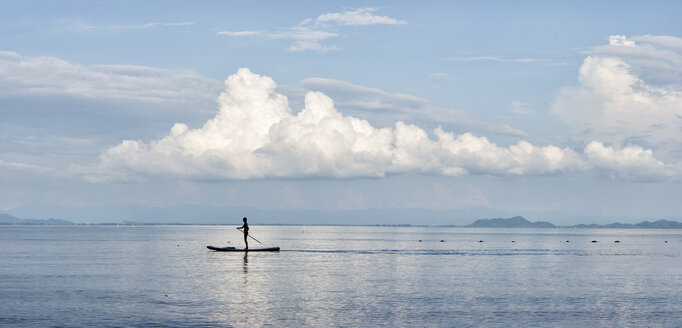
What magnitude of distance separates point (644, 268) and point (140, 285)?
52074mm

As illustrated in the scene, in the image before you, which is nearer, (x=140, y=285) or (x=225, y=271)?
(x=140, y=285)

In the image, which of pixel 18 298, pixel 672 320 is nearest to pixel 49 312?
pixel 18 298

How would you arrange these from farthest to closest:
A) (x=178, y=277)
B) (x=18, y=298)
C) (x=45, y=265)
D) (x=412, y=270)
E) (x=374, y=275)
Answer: (x=45, y=265)
(x=412, y=270)
(x=374, y=275)
(x=178, y=277)
(x=18, y=298)

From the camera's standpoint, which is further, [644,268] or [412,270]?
[644,268]

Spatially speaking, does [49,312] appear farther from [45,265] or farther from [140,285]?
[45,265]

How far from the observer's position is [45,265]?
72.8 m

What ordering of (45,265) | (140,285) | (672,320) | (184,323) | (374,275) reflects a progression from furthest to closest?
(45,265), (374,275), (140,285), (672,320), (184,323)

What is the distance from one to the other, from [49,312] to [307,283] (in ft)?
66.4

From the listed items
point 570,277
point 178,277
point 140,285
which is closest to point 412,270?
point 570,277

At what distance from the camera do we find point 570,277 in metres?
62.4

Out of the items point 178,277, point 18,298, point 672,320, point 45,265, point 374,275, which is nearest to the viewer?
Result: point 672,320

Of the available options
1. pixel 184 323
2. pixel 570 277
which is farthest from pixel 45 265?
pixel 570 277

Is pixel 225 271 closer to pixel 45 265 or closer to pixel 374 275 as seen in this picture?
pixel 374 275

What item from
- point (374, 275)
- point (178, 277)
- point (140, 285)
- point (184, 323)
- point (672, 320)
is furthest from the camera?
point (374, 275)
